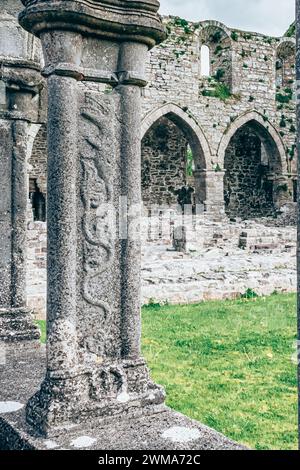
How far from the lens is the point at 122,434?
2.67m

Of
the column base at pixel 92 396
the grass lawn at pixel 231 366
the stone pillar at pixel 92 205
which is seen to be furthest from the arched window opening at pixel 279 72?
the column base at pixel 92 396

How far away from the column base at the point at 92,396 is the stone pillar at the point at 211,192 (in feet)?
51.5

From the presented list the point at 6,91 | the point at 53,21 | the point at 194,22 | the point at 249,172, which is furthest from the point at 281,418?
the point at 249,172

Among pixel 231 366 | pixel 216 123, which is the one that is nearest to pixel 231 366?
pixel 231 366

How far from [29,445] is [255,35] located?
19012 mm

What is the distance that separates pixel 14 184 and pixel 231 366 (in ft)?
7.68

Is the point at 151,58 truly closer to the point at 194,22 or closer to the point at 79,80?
the point at 194,22

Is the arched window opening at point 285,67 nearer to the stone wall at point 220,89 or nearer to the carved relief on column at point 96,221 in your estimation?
the stone wall at point 220,89

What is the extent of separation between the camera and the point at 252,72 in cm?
1970

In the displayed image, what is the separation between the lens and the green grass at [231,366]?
12.4ft

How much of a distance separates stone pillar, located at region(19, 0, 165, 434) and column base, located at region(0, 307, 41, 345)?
5.49ft

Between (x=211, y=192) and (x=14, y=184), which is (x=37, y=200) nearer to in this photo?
(x=211, y=192)

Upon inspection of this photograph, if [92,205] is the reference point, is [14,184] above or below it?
above

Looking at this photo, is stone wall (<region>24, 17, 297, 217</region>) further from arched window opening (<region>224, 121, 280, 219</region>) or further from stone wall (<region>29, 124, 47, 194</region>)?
arched window opening (<region>224, 121, 280, 219</region>)
